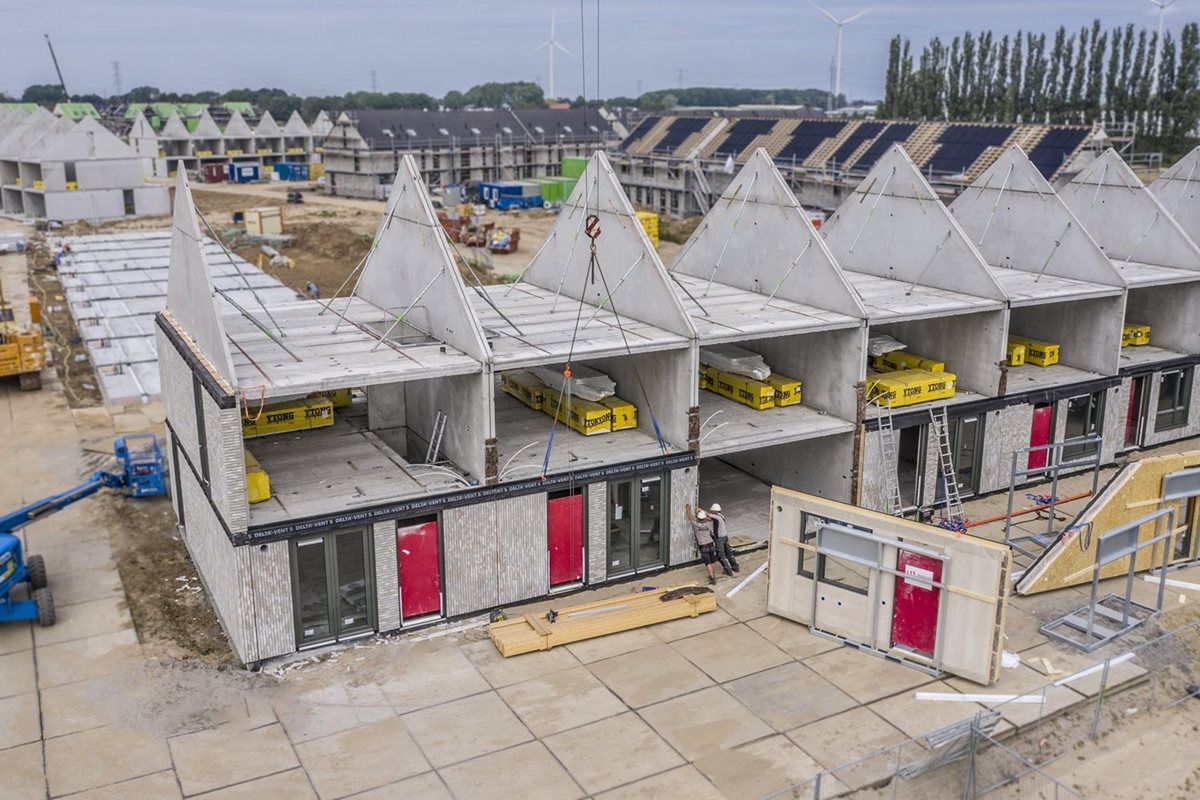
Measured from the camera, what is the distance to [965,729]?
615 inches

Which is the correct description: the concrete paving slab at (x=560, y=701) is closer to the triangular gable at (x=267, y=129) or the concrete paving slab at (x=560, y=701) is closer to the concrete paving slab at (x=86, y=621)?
the concrete paving slab at (x=86, y=621)

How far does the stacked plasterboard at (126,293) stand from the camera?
38.4m

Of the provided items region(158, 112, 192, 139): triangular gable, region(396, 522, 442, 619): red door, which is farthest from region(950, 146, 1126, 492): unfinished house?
region(158, 112, 192, 139): triangular gable

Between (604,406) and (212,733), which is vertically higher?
(604,406)

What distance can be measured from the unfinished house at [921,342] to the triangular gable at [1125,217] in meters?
8.12

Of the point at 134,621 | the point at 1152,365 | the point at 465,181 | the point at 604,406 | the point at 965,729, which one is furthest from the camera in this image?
the point at 465,181

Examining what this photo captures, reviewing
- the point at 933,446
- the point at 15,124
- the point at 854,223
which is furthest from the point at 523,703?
the point at 15,124

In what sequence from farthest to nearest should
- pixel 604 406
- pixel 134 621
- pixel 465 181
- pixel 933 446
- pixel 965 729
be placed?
pixel 465 181 → pixel 933 446 → pixel 604 406 → pixel 134 621 → pixel 965 729

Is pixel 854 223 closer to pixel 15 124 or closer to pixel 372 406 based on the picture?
pixel 372 406

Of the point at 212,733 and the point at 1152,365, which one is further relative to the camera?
the point at 1152,365

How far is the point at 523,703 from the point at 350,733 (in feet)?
9.45

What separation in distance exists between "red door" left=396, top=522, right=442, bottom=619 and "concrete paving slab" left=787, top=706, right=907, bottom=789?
24.4ft

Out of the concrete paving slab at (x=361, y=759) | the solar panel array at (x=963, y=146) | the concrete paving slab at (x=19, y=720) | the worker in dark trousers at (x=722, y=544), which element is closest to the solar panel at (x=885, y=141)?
the solar panel array at (x=963, y=146)

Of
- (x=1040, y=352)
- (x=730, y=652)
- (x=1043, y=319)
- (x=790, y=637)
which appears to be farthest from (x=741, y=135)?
(x=730, y=652)
